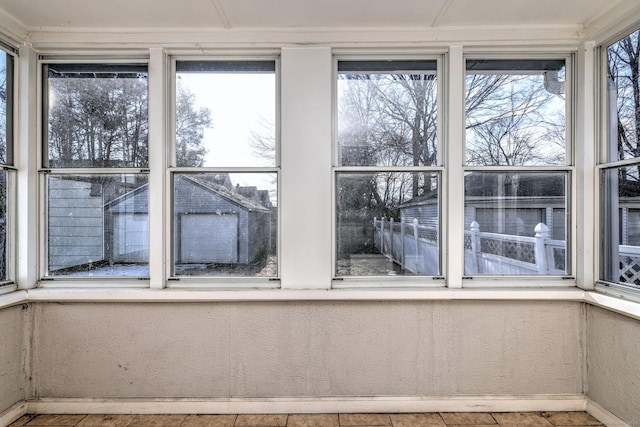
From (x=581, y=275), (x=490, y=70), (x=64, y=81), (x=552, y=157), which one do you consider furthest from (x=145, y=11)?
(x=581, y=275)

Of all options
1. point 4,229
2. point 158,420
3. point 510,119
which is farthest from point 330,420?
point 4,229

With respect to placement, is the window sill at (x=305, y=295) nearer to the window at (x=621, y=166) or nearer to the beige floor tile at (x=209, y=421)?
the window at (x=621, y=166)

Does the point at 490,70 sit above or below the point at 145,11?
below

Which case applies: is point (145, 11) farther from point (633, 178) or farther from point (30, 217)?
point (633, 178)

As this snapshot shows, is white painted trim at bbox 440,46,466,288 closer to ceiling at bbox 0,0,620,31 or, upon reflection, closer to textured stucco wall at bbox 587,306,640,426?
ceiling at bbox 0,0,620,31

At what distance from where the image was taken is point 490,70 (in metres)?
2.16

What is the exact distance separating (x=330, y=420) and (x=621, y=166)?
2271mm

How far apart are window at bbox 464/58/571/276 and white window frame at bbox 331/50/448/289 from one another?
0.16m

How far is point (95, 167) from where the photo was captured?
7.07ft

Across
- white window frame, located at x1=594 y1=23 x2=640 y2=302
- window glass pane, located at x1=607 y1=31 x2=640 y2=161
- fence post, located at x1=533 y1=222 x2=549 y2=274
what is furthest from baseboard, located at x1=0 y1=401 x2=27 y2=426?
window glass pane, located at x1=607 y1=31 x2=640 y2=161

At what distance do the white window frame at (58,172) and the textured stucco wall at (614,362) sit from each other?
2.82m

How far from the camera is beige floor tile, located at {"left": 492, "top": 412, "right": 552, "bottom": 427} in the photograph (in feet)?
6.40

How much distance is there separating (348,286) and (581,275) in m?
1.48

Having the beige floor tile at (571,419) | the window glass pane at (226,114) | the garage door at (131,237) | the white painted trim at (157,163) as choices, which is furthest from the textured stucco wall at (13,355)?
the beige floor tile at (571,419)
